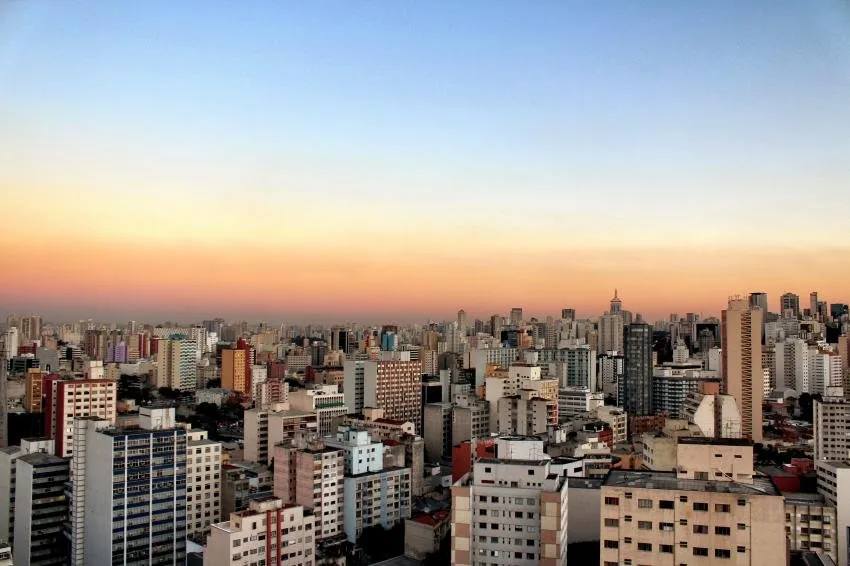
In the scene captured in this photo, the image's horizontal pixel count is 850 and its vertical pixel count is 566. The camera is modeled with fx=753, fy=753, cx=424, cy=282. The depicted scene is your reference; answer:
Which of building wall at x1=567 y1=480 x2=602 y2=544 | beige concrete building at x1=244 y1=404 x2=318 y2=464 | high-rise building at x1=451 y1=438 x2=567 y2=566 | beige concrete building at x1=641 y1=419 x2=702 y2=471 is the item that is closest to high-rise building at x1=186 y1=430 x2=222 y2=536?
beige concrete building at x1=244 y1=404 x2=318 y2=464

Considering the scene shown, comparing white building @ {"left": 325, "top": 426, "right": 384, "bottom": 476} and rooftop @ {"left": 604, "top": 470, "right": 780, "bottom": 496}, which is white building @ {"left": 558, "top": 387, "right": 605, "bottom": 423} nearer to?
white building @ {"left": 325, "top": 426, "right": 384, "bottom": 476}

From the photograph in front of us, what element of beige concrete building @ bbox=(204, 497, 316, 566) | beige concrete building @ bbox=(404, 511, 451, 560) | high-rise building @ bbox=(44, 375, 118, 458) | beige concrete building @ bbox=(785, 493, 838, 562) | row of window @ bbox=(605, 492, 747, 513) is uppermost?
row of window @ bbox=(605, 492, 747, 513)

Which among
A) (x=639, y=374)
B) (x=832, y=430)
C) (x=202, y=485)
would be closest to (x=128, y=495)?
(x=202, y=485)

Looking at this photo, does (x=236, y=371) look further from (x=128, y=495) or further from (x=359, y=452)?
(x=128, y=495)

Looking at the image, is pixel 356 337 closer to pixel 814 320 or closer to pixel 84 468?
pixel 814 320

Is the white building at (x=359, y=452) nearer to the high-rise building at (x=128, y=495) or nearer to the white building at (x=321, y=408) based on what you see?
the high-rise building at (x=128, y=495)

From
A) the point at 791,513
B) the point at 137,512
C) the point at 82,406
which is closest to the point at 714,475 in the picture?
the point at 791,513

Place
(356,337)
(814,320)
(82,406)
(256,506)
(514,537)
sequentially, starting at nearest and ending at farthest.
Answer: (514,537) → (256,506) → (82,406) → (814,320) → (356,337)
